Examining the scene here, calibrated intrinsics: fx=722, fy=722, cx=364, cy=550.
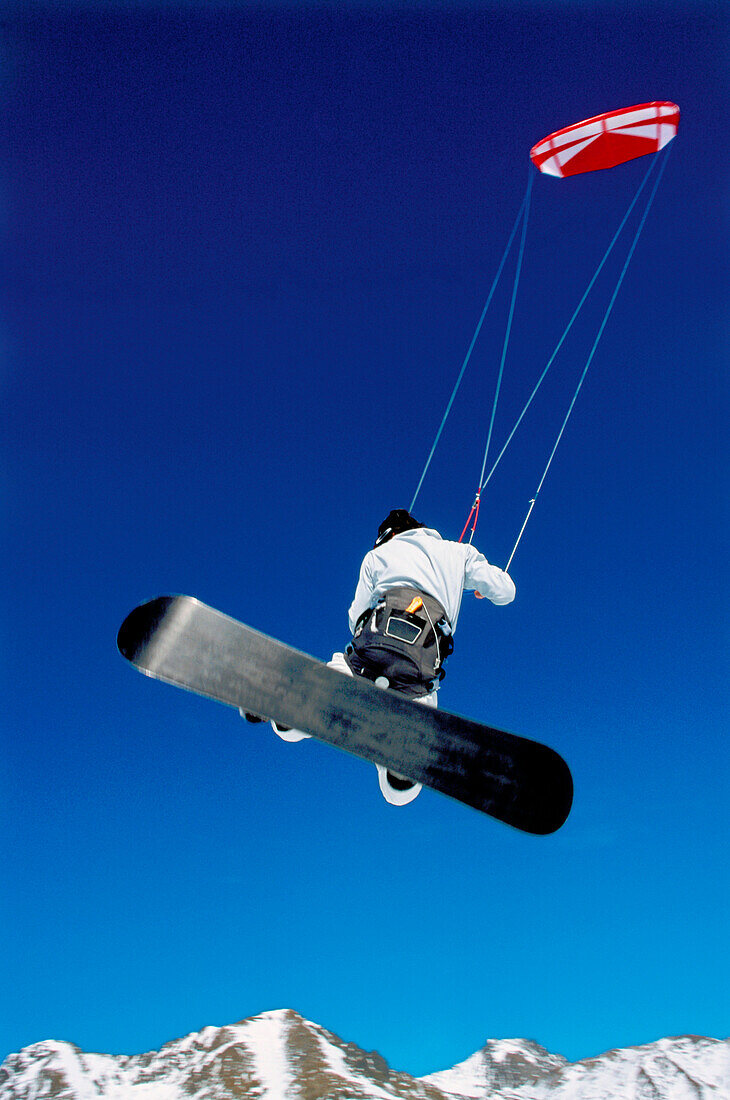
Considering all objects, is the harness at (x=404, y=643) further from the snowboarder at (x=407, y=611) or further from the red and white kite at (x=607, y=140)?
the red and white kite at (x=607, y=140)

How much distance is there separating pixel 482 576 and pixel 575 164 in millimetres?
6747

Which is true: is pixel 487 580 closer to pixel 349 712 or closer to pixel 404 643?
pixel 404 643

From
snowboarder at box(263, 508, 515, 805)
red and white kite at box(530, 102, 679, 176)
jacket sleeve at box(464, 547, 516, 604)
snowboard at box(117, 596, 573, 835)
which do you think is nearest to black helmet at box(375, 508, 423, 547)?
snowboarder at box(263, 508, 515, 805)

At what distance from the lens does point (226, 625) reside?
15.3 feet

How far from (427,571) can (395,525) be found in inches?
25.5

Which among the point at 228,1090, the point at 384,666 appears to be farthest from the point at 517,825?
the point at 228,1090

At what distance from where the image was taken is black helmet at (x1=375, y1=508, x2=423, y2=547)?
5.51 metres

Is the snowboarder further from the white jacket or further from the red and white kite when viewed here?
the red and white kite

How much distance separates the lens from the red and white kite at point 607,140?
905 cm

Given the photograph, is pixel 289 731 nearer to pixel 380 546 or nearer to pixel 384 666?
pixel 384 666

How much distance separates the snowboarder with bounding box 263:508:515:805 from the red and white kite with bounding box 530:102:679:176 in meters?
6.48

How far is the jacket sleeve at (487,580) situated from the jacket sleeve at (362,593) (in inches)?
30.1

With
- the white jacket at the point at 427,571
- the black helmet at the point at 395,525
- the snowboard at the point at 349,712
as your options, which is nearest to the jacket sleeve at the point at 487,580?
the white jacket at the point at 427,571

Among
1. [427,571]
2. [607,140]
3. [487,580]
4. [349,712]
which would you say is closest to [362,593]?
[427,571]
